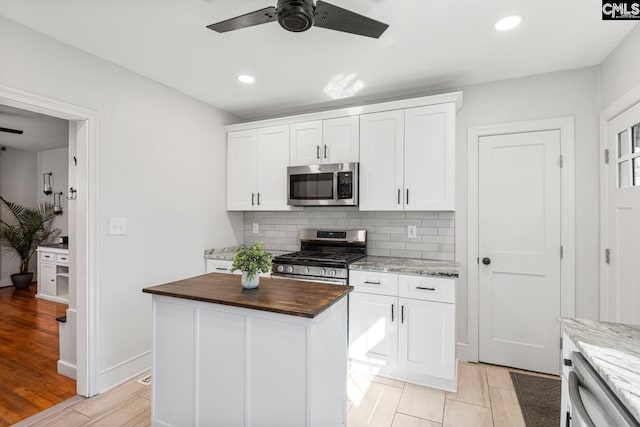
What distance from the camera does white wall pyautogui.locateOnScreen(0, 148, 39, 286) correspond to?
18.7 feet

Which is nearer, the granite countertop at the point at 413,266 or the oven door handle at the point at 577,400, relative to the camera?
the oven door handle at the point at 577,400

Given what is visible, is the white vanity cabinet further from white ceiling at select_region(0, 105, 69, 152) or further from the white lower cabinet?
the white lower cabinet

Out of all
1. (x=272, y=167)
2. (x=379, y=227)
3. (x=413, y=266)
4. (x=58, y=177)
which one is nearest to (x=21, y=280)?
(x=58, y=177)

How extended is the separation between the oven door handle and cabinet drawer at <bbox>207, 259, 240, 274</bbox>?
9.45 feet

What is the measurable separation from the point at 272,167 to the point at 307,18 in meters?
2.12

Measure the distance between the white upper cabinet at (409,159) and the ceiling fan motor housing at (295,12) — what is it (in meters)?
1.61

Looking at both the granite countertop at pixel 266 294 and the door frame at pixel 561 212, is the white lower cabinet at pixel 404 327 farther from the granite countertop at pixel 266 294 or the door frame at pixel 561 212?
the granite countertop at pixel 266 294

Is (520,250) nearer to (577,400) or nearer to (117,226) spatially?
(577,400)

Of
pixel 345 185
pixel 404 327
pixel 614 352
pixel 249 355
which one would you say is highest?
pixel 345 185

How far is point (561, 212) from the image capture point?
104 inches

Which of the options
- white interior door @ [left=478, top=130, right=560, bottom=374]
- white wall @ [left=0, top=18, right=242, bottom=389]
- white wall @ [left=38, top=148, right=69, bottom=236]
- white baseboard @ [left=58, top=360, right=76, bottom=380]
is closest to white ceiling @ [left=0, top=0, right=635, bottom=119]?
white wall @ [left=0, top=18, right=242, bottom=389]

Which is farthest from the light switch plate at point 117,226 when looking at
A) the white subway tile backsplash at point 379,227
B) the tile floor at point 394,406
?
the white subway tile backsplash at point 379,227

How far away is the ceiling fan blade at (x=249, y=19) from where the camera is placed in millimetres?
1484

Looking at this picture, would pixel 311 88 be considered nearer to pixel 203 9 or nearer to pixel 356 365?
pixel 203 9
